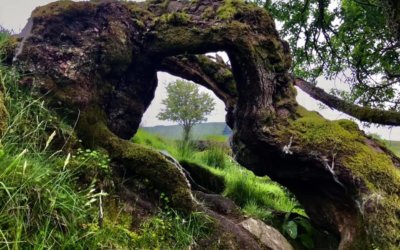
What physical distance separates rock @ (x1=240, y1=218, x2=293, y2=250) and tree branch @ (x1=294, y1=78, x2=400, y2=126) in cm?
189

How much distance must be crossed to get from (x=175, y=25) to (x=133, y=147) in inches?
79.5

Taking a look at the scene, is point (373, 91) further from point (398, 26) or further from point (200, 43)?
point (200, 43)

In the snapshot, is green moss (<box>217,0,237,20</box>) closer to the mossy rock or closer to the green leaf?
the green leaf

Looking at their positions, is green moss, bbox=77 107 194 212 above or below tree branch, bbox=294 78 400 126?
below

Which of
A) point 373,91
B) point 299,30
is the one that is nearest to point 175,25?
point 299,30

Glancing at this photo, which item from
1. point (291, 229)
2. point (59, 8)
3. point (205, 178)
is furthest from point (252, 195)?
point (59, 8)

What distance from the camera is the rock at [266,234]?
4566mm

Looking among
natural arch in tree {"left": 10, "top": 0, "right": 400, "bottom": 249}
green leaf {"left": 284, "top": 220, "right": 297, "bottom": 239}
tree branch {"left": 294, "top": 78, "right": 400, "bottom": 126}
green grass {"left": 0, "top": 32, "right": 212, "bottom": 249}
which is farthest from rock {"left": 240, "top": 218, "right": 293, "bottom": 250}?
tree branch {"left": 294, "top": 78, "right": 400, "bottom": 126}

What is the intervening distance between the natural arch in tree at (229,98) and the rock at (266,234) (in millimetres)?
687

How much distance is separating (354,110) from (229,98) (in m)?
1.89

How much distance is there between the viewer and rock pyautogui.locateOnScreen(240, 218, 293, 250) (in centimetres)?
457

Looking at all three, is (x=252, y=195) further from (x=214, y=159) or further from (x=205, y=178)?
(x=214, y=159)

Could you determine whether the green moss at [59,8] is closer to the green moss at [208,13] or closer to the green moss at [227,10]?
the green moss at [208,13]

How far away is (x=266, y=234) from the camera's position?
15.6 ft
